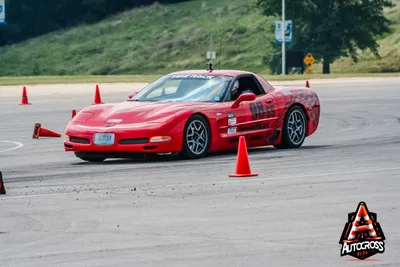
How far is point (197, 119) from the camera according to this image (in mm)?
17156

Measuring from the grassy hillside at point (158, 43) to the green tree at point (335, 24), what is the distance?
523 cm

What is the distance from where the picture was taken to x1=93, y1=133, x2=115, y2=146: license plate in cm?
1672

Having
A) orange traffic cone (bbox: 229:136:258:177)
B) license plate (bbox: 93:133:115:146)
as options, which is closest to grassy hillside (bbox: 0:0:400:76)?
license plate (bbox: 93:133:115:146)

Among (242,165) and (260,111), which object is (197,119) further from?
(242,165)

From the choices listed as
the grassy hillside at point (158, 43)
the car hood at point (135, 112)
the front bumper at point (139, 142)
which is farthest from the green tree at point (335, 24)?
the front bumper at point (139, 142)

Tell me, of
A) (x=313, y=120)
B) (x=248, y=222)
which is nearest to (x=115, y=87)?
(x=313, y=120)

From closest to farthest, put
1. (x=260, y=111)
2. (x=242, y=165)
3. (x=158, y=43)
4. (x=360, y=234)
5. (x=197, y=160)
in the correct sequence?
(x=360, y=234)
(x=242, y=165)
(x=197, y=160)
(x=260, y=111)
(x=158, y=43)

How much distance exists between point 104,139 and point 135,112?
66 centimetres

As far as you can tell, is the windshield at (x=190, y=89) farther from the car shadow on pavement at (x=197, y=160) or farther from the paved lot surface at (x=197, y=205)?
the paved lot surface at (x=197, y=205)

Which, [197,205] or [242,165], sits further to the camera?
[242,165]

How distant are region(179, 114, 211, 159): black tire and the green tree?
193ft

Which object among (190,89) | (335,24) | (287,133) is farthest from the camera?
(335,24)

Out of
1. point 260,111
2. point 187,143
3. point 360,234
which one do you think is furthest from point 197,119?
point 360,234

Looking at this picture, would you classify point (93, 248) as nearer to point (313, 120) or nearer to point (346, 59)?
point (313, 120)
